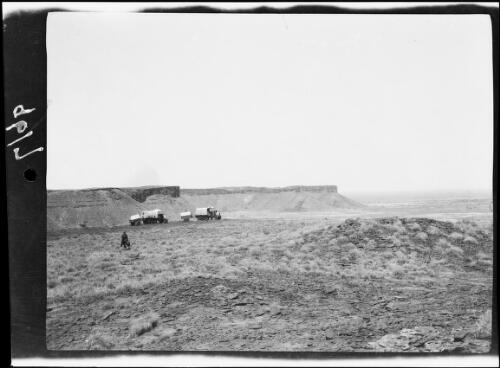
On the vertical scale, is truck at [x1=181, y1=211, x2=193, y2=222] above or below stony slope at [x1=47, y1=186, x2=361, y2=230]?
below

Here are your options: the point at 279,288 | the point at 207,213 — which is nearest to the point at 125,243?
the point at 207,213

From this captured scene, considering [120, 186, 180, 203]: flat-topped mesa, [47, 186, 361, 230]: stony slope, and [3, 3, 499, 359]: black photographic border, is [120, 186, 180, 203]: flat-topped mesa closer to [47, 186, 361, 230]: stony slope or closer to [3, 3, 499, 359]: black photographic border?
[47, 186, 361, 230]: stony slope

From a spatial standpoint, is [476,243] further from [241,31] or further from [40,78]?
[40,78]

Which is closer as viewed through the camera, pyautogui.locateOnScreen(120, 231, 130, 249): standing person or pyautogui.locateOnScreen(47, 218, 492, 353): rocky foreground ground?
pyautogui.locateOnScreen(47, 218, 492, 353): rocky foreground ground

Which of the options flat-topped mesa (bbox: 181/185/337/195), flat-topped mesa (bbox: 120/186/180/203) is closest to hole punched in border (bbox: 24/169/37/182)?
flat-topped mesa (bbox: 120/186/180/203)

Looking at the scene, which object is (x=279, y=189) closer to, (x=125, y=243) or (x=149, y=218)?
(x=149, y=218)

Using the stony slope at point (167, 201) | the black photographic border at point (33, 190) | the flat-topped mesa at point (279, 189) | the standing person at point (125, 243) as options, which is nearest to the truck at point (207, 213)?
the stony slope at point (167, 201)

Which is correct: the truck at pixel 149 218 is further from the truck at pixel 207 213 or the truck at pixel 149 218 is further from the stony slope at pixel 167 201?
the truck at pixel 207 213
